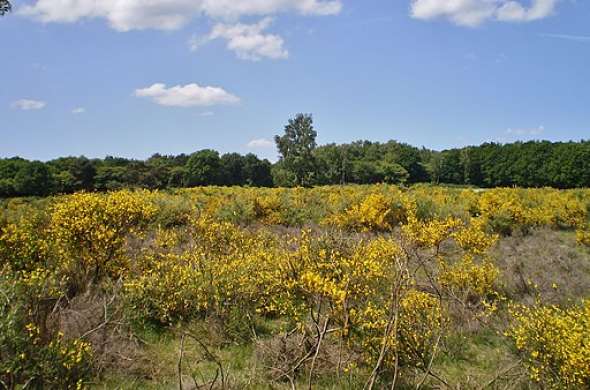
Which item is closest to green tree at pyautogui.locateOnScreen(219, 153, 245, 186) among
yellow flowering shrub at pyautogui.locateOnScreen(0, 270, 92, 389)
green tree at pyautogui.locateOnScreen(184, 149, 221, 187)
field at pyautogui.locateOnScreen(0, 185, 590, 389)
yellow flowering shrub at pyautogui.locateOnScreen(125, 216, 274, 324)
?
green tree at pyautogui.locateOnScreen(184, 149, 221, 187)

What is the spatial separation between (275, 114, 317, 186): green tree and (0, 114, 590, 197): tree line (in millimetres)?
131

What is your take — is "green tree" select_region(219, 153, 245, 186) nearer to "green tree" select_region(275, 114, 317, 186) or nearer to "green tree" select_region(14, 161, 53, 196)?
"green tree" select_region(275, 114, 317, 186)

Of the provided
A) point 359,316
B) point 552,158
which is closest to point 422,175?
point 552,158

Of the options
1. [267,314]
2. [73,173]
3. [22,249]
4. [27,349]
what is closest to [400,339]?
[267,314]

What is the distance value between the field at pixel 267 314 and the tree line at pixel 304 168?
2872 cm

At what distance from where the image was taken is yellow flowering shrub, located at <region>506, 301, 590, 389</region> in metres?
3.47

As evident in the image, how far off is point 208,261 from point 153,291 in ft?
3.10

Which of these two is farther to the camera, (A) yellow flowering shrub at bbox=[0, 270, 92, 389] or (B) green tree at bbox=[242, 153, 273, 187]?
(B) green tree at bbox=[242, 153, 273, 187]

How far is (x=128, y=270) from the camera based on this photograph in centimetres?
698

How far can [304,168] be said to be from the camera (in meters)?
52.2

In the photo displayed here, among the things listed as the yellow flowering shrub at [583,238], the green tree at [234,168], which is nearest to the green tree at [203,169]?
the green tree at [234,168]

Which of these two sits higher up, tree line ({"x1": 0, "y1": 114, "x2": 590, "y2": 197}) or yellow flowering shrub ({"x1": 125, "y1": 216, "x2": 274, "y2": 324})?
tree line ({"x1": 0, "y1": 114, "x2": 590, "y2": 197})

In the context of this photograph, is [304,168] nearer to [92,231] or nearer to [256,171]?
[256,171]

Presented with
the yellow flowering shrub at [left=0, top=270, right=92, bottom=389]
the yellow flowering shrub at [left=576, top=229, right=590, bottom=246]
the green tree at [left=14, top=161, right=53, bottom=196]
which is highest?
the green tree at [left=14, top=161, right=53, bottom=196]
